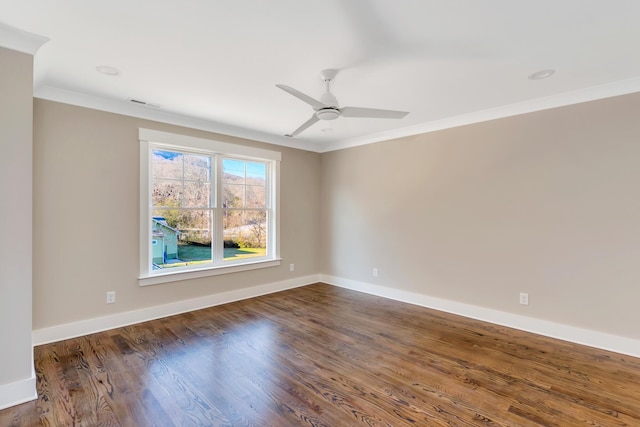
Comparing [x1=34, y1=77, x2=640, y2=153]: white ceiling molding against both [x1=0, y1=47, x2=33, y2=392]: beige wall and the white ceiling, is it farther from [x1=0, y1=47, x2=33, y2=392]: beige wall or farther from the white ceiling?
[x1=0, y1=47, x2=33, y2=392]: beige wall

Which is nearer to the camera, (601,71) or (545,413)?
(545,413)

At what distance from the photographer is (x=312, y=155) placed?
5.46 meters

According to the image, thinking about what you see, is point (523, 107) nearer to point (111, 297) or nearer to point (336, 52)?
point (336, 52)

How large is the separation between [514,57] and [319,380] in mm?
2968

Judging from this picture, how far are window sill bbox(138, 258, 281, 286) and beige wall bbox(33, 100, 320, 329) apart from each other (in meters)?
0.08

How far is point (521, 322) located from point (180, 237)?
4298 mm

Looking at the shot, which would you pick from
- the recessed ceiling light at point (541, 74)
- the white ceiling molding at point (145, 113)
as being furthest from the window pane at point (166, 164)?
the recessed ceiling light at point (541, 74)

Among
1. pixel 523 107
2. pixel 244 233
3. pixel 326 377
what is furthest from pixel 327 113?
pixel 244 233

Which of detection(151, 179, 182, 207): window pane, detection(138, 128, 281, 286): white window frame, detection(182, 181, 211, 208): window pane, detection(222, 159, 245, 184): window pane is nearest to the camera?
detection(138, 128, 281, 286): white window frame

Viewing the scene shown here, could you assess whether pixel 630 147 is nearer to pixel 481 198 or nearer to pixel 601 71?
pixel 601 71

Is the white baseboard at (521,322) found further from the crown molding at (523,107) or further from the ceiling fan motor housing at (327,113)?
the ceiling fan motor housing at (327,113)

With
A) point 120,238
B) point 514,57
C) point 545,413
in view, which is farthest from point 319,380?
point 514,57

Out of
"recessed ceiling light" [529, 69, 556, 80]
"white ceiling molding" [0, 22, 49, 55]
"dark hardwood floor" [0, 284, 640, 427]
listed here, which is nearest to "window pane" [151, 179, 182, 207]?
"dark hardwood floor" [0, 284, 640, 427]

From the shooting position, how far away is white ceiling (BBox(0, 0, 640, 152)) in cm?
179
